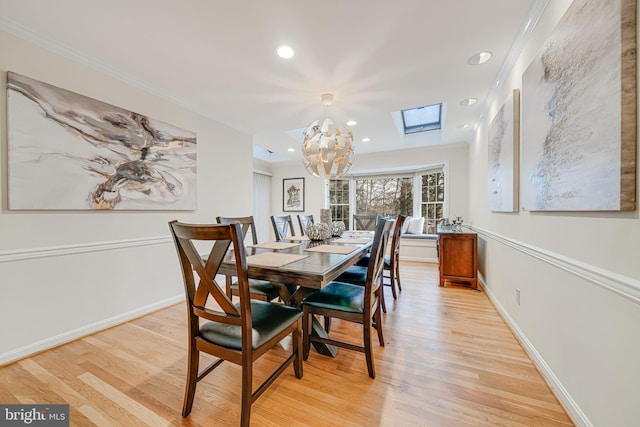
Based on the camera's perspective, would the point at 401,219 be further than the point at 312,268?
Yes

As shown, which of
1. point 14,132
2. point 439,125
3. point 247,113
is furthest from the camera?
point 439,125

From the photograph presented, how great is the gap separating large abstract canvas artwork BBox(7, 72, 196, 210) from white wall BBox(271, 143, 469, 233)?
303cm

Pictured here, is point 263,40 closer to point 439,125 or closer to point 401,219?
point 401,219

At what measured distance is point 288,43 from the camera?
197 cm

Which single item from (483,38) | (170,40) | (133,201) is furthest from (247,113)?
(483,38)

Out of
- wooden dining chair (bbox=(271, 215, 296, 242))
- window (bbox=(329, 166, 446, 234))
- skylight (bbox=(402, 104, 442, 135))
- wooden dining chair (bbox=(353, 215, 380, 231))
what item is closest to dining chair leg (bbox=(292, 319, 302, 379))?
wooden dining chair (bbox=(271, 215, 296, 242))

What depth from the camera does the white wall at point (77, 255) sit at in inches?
70.9

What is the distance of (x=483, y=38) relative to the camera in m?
1.92

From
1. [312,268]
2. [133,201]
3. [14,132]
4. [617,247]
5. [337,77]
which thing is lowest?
[312,268]

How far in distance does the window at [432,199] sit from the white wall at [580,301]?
3.14m

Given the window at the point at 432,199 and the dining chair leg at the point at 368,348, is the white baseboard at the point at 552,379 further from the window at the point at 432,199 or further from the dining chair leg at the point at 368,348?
the window at the point at 432,199

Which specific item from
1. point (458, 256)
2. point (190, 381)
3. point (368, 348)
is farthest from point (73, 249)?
point (458, 256)

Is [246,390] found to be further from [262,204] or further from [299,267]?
[262,204]

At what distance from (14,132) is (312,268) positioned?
236cm
